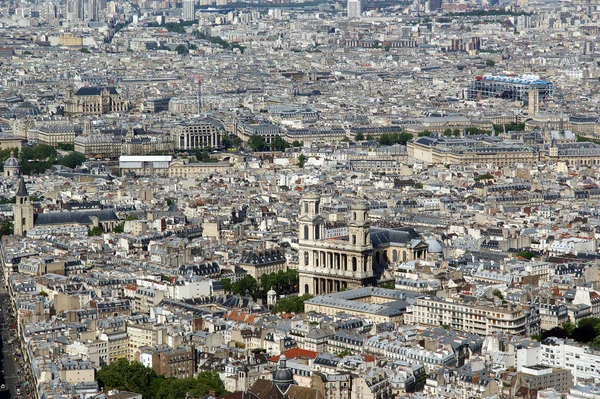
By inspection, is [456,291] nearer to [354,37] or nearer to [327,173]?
[327,173]

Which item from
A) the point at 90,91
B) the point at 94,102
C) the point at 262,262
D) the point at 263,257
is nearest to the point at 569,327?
the point at 262,262

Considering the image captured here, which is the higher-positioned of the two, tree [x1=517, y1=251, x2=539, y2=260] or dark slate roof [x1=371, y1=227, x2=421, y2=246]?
dark slate roof [x1=371, y1=227, x2=421, y2=246]

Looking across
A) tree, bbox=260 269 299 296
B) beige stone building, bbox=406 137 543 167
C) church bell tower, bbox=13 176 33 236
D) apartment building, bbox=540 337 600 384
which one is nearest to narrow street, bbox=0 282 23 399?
tree, bbox=260 269 299 296

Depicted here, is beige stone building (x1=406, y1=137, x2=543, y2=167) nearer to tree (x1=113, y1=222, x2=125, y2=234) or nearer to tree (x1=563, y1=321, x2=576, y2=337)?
tree (x1=113, y1=222, x2=125, y2=234)

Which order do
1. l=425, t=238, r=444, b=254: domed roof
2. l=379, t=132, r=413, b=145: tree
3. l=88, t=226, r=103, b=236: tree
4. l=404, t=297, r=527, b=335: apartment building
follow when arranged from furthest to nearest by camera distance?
l=379, t=132, r=413, b=145: tree, l=88, t=226, r=103, b=236: tree, l=425, t=238, r=444, b=254: domed roof, l=404, t=297, r=527, b=335: apartment building

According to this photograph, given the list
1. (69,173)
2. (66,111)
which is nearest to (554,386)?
(69,173)

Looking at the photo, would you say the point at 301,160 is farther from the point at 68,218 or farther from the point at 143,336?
the point at 143,336
